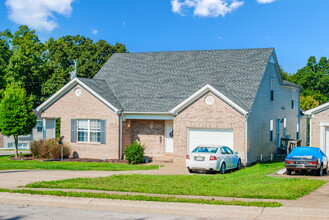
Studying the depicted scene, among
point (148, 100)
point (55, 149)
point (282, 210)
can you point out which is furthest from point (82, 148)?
point (282, 210)

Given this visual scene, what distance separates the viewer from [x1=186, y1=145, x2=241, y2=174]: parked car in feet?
67.6

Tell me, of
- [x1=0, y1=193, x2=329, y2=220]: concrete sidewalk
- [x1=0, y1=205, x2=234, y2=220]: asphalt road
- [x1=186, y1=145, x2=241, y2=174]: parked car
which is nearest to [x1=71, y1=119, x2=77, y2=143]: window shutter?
[x1=186, y1=145, x2=241, y2=174]: parked car

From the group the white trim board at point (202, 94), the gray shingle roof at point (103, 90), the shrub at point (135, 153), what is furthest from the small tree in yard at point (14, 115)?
the white trim board at point (202, 94)

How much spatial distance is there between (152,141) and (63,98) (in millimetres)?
6915

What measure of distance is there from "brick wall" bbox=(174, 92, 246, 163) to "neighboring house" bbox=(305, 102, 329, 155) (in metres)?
4.07

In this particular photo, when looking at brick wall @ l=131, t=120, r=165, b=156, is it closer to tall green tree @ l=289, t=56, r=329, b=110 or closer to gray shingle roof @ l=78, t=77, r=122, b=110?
gray shingle roof @ l=78, t=77, r=122, b=110

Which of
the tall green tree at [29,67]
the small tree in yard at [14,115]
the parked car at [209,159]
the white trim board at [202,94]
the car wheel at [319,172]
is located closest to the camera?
the car wheel at [319,172]

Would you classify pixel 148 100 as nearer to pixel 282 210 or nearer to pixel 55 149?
pixel 55 149

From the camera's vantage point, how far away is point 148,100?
94.1 feet

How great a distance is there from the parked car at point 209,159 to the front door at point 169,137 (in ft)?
20.6

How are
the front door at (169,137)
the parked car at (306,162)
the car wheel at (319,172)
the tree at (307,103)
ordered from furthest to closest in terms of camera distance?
the tree at (307,103)
the front door at (169,137)
the car wheel at (319,172)
the parked car at (306,162)

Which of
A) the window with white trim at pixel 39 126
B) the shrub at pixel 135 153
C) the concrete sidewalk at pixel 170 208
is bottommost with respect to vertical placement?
the concrete sidewalk at pixel 170 208

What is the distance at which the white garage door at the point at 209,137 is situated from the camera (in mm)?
24766

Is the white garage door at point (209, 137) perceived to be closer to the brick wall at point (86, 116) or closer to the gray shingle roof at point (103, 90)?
the brick wall at point (86, 116)
